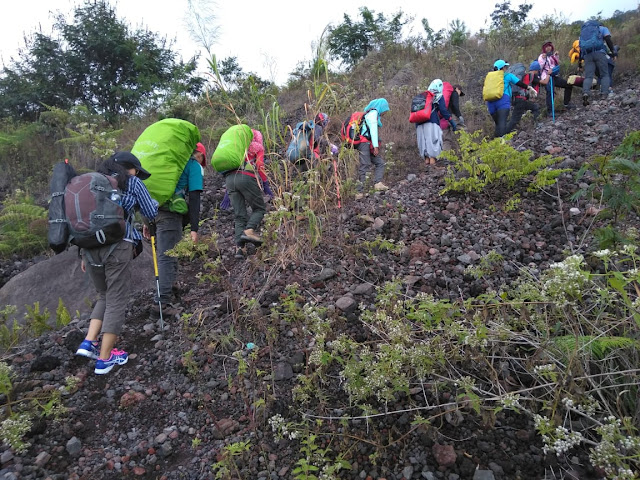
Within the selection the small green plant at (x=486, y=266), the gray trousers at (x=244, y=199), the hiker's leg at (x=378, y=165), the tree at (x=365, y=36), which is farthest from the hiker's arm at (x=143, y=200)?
the tree at (x=365, y=36)

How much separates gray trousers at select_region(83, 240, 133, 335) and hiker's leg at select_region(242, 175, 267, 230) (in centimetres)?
173

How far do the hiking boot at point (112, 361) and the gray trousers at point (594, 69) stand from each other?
10.0m

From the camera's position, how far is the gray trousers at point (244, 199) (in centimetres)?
482

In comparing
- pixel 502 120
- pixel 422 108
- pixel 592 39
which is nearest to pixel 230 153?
pixel 422 108

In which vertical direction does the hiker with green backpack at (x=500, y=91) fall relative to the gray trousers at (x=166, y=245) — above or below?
above

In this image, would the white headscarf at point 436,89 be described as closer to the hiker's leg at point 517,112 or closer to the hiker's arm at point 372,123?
the hiker's arm at point 372,123

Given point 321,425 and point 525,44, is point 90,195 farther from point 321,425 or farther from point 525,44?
point 525,44

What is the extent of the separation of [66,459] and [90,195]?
1794 mm

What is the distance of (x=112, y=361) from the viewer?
10.9 feet

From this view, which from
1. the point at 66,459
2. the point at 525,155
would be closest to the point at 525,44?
the point at 525,155

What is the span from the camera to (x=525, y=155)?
14.7 feet

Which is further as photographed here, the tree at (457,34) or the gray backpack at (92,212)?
the tree at (457,34)

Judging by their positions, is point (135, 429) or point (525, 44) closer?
point (135, 429)

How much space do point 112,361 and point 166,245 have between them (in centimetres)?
133
